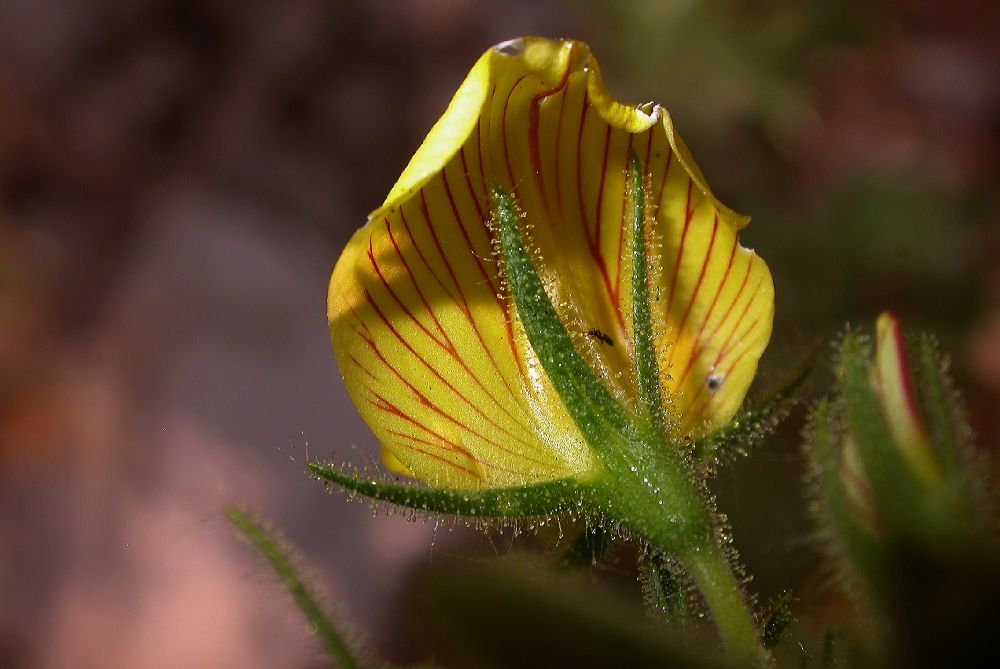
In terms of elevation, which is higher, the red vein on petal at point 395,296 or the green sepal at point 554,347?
the green sepal at point 554,347

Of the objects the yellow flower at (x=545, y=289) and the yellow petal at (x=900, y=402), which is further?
the yellow flower at (x=545, y=289)

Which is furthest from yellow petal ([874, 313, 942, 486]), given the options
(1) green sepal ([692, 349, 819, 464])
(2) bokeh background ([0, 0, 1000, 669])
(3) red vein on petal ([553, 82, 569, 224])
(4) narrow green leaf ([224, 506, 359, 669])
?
(2) bokeh background ([0, 0, 1000, 669])

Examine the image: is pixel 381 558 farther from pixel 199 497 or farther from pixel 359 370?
pixel 359 370

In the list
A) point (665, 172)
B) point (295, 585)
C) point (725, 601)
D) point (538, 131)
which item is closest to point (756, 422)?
point (725, 601)

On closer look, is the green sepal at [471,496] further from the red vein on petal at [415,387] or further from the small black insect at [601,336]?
the small black insect at [601,336]

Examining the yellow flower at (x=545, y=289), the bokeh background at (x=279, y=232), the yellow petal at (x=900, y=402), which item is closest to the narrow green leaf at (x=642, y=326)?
the yellow flower at (x=545, y=289)

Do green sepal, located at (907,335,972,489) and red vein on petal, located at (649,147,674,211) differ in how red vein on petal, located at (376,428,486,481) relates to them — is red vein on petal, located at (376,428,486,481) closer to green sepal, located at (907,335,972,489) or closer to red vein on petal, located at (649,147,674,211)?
red vein on petal, located at (649,147,674,211)
